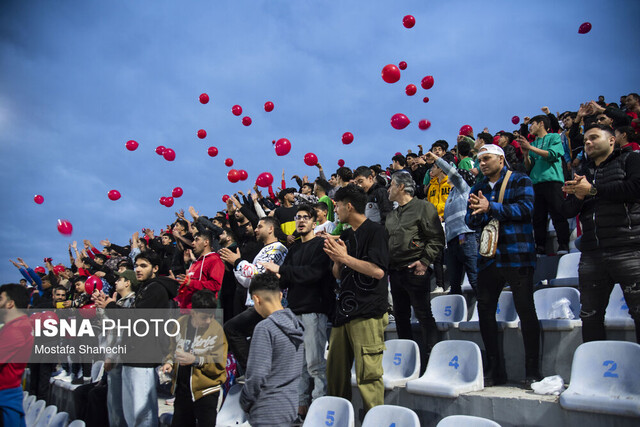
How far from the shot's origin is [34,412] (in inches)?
256

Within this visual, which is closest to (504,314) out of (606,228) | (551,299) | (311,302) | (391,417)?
(551,299)

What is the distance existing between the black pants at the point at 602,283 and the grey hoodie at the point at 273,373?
5.97 feet

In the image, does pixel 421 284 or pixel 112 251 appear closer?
pixel 421 284

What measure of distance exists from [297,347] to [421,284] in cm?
135

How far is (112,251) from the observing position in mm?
10125

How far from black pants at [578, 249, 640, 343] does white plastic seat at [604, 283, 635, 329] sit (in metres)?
0.29

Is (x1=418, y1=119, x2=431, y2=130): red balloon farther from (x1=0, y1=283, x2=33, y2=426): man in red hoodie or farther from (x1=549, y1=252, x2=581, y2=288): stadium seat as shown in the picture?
(x1=0, y1=283, x2=33, y2=426): man in red hoodie

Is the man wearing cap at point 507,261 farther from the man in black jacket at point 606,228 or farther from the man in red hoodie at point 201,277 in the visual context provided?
the man in red hoodie at point 201,277

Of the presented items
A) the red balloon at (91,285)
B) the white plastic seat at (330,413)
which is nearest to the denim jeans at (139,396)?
the white plastic seat at (330,413)

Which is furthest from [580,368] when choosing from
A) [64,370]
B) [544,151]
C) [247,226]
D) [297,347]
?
[64,370]

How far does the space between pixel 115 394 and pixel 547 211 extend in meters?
4.99

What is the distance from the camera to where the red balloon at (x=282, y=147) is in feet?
28.4

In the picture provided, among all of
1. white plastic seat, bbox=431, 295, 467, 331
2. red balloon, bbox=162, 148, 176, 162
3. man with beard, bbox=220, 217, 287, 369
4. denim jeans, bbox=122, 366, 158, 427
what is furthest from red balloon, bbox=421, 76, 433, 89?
denim jeans, bbox=122, 366, 158, 427

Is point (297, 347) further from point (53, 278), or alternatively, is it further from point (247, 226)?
point (53, 278)
